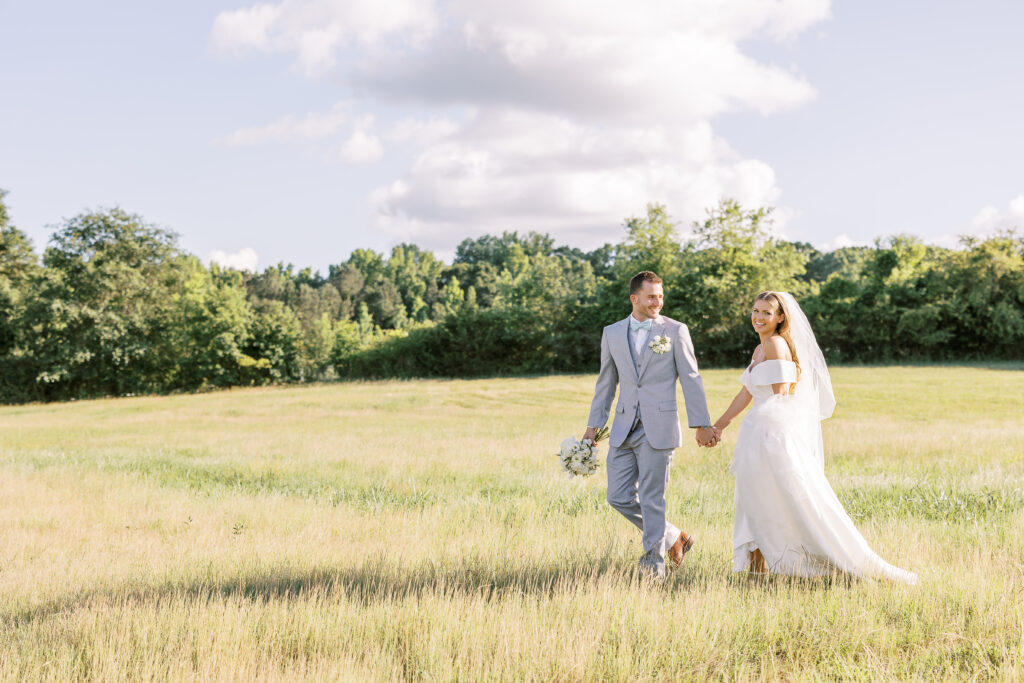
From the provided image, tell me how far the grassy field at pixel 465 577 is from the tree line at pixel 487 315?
36.1m

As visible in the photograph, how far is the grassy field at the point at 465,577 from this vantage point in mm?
4020

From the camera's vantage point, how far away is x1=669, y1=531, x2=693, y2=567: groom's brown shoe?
5.93 meters

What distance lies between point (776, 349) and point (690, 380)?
28.6 inches

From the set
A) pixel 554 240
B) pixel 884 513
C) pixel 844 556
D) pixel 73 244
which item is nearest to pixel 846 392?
pixel 884 513

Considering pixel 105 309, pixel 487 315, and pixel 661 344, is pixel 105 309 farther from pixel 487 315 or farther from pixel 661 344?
pixel 661 344

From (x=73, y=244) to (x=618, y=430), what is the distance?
52.2 m

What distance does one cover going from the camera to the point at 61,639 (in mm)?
4266

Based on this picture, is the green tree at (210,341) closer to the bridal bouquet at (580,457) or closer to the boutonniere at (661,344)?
the bridal bouquet at (580,457)

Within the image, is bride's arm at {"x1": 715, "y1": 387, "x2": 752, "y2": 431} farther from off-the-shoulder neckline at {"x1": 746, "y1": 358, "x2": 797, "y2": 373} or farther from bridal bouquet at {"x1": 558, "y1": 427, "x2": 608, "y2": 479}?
bridal bouquet at {"x1": 558, "y1": 427, "x2": 608, "y2": 479}

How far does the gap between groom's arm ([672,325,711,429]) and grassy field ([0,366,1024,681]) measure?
1266 mm

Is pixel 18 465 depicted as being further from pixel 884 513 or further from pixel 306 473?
pixel 884 513

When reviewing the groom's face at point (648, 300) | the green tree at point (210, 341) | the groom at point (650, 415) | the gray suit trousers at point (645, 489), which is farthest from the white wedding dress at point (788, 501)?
the green tree at point (210, 341)

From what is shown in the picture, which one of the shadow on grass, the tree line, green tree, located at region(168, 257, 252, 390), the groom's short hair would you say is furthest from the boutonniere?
green tree, located at region(168, 257, 252, 390)

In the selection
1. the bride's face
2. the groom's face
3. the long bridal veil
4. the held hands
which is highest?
the groom's face
